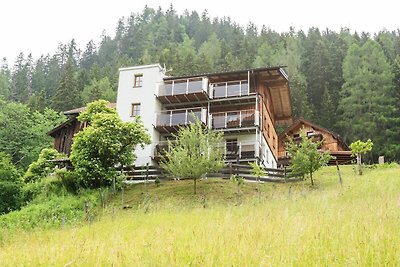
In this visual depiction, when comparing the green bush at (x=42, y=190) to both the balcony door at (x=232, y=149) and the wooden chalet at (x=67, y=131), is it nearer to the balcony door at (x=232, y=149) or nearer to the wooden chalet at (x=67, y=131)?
the balcony door at (x=232, y=149)

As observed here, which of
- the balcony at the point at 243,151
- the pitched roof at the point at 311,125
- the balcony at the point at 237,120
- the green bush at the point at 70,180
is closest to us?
the green bush at the point at 70,180

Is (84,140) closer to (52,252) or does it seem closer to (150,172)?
(150,172)

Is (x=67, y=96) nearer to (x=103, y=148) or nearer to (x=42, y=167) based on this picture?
(x=42, y=167)

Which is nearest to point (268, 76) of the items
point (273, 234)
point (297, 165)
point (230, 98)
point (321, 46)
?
point (230, 98)

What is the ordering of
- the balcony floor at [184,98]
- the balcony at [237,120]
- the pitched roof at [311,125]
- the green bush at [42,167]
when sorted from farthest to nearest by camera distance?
the pitched roof at [311,125] → the balcony floor at [184,98] → the balcony at [237,120] → the green bush at [42,167]

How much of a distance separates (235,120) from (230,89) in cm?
298

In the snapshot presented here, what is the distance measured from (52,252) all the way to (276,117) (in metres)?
40.2

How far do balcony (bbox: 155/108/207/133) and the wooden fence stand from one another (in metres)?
4.96

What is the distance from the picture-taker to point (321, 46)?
7106 centimetres

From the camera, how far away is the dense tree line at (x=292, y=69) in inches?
2106

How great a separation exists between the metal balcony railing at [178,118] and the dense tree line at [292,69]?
24.0 meters

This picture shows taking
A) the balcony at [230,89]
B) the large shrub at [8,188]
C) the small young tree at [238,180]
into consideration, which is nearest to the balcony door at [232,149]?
the balcony at [230,89]

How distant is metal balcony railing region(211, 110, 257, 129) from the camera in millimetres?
33219

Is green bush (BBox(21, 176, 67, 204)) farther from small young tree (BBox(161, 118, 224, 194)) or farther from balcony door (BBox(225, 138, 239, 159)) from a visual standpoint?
balcony door (BBox(225, 138, 239, 159))
